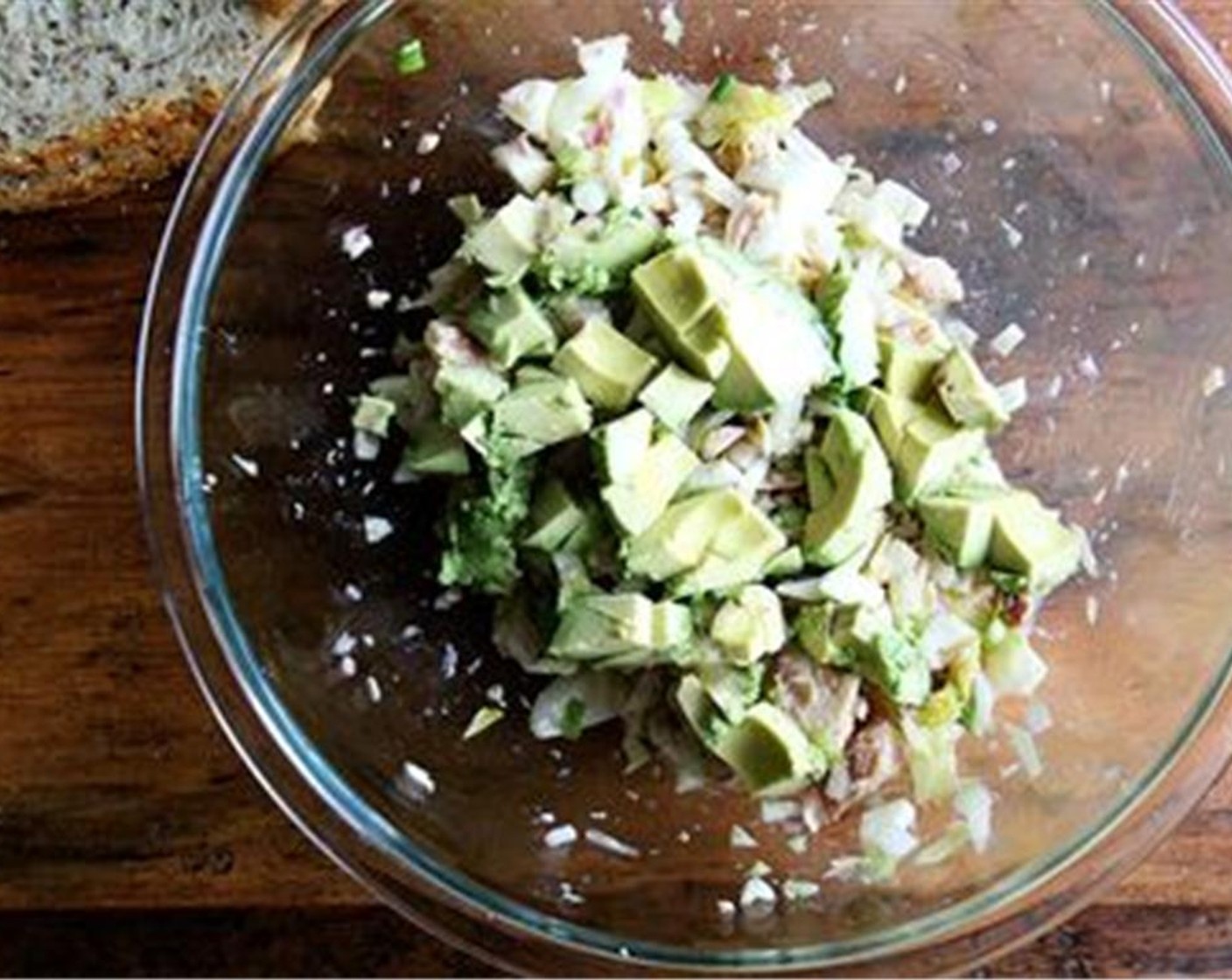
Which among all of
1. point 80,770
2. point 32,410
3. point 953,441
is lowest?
point 80,770

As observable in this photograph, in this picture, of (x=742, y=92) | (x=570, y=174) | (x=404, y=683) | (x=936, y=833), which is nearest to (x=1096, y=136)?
(x=742, y=92)

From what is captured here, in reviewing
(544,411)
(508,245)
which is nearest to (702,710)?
(544,411)

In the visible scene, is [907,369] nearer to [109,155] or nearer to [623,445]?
[623,445]

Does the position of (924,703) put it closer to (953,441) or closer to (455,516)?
(953,441)

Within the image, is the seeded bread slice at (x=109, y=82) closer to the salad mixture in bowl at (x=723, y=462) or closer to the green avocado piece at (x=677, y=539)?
the salad mixture in bowl at (x=723, y=462)

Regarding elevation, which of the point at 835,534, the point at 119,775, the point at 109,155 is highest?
the point at 835,534
